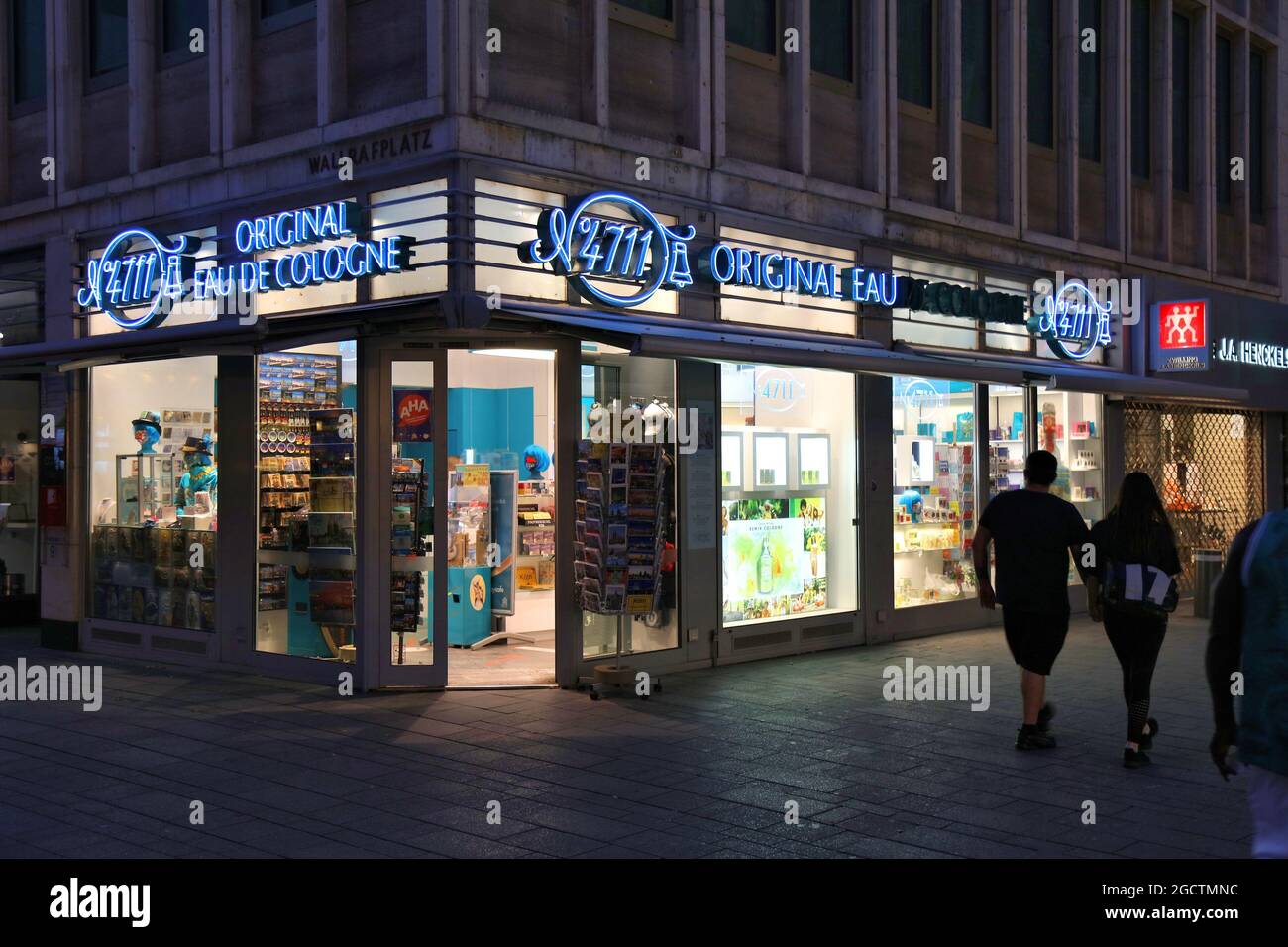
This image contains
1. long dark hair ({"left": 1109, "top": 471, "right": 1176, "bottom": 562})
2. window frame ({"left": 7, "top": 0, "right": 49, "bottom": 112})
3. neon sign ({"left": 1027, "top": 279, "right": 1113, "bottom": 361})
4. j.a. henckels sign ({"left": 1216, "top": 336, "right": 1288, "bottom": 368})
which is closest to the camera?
long dark hair ({"left": 1109, "top": 471, "right": 1176, "bottom": 562})

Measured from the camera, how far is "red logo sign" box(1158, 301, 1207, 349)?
18281 millimetres

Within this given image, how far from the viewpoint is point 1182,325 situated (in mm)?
18375

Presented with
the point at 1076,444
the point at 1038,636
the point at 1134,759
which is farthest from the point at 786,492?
the point at 1076,444

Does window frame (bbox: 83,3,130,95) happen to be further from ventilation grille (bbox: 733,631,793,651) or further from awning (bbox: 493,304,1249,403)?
ventilation grille (bbox: 733,631,793,651)

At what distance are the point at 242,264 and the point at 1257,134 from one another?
17167 mm

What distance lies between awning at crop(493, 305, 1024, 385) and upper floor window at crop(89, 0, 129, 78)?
6.29 meters

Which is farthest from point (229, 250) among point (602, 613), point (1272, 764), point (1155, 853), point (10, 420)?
point (1272, 764)

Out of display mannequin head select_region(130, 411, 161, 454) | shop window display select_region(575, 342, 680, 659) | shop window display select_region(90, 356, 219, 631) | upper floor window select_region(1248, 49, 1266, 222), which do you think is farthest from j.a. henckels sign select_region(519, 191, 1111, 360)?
upper floor window select_region(1248, 49, 1266, 222)

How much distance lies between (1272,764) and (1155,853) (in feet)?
9.68

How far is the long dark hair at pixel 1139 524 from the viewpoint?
840 cm

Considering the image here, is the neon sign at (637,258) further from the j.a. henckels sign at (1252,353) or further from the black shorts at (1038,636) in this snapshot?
the j.a. henckels sign at (1252,353)

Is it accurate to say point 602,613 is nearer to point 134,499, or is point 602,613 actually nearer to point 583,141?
point 583,141

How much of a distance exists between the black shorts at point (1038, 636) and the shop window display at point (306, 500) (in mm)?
5660

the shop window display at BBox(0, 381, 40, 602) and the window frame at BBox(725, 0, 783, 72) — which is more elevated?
the window frame at BBox(725, 0, 783, 72)
